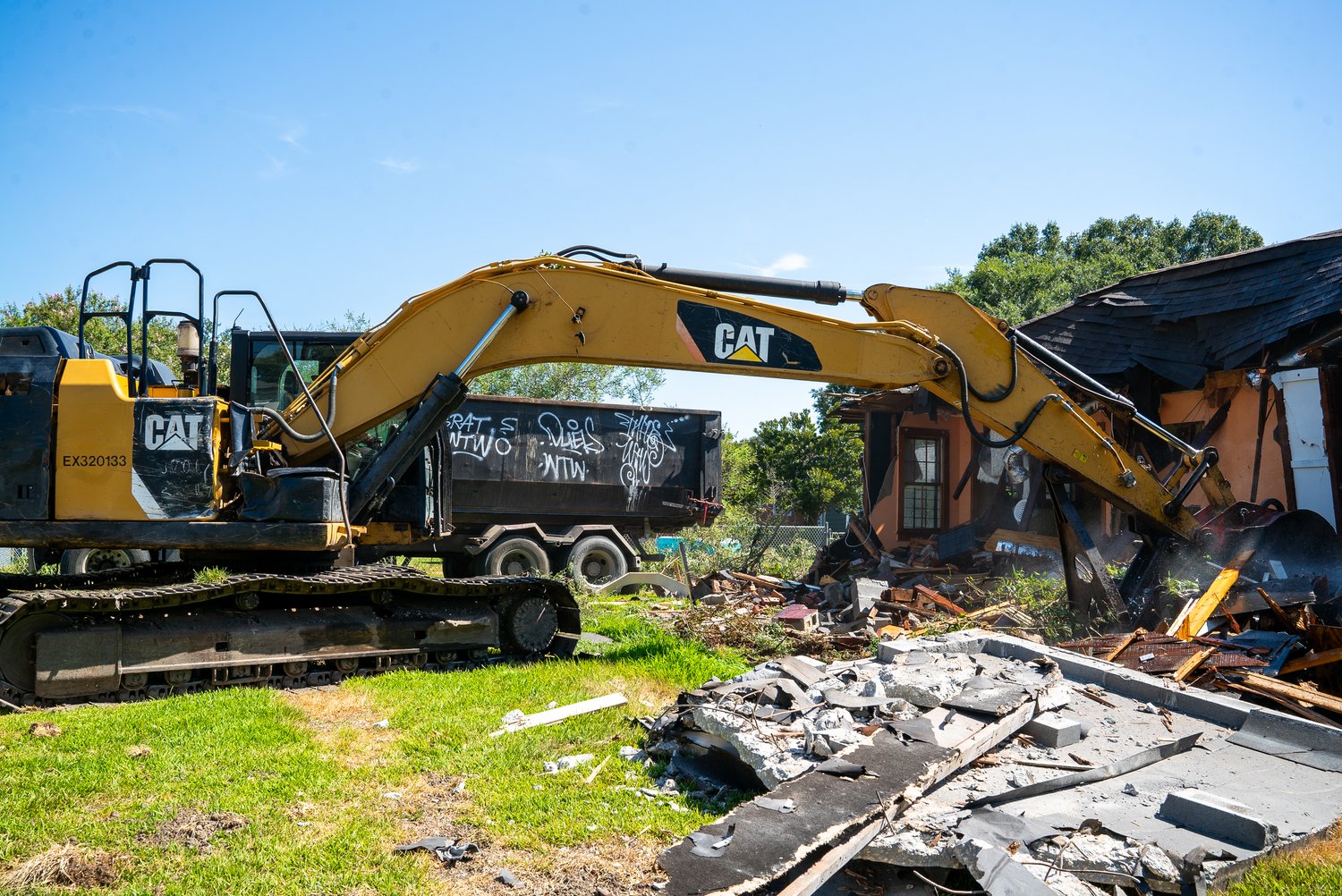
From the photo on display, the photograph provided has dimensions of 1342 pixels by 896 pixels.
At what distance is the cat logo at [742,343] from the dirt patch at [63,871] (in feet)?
17.2

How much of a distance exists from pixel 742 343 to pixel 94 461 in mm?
4895

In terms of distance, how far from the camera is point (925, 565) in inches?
516

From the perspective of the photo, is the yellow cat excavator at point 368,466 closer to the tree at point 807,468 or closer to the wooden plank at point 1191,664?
the wooden plank at point 1191,664

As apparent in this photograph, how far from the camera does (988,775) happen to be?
4.65 metres

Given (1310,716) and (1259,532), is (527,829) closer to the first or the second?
(1310,716)

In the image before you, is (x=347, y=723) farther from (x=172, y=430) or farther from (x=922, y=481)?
(x=922, y=481)

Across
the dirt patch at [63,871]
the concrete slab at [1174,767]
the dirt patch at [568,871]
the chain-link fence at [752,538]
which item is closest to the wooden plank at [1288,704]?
the concrete slab at [1174,767]

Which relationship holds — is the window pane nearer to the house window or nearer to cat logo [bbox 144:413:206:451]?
the house window

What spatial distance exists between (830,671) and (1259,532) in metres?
4.77

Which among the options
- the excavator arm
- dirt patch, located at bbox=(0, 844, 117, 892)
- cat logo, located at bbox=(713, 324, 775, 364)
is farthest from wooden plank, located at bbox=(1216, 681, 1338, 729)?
dirt patch, located at bbox=(0, 844, 117, 892)

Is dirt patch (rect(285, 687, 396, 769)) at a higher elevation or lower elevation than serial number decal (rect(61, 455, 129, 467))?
lower

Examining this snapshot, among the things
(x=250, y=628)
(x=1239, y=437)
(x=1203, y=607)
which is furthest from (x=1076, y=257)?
(x=250, y=628)

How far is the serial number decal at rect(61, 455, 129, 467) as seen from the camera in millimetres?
6824

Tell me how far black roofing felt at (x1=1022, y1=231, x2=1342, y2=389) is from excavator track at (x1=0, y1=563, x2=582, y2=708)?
7.54 metres
